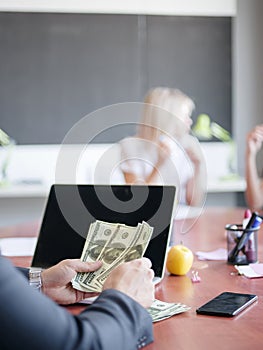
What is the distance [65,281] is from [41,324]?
533 millimetres

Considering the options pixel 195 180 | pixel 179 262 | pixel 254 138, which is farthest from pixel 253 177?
pixel 179 262

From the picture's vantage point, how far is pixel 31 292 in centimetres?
97

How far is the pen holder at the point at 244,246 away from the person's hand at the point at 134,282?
637 millimetres

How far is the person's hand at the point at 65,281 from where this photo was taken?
147 centimetres

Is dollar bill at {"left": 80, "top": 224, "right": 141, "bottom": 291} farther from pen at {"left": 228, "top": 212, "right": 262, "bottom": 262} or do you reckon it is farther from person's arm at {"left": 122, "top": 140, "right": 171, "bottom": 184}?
person's arm at {"left": 122, "top": 140, "right": 171, "bottom": 184}

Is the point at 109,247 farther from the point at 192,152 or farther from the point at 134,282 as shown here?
the point at 192,152

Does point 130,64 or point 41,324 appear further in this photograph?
point 130,64


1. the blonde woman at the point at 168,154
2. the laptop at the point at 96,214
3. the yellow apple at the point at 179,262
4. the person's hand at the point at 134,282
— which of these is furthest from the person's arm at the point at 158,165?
the person's hand at the point at 134,282

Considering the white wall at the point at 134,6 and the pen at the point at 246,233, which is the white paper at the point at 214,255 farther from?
the white wall at the point at 134,6

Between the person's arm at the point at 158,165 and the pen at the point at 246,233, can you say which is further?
the person's arm at the point at 158,165

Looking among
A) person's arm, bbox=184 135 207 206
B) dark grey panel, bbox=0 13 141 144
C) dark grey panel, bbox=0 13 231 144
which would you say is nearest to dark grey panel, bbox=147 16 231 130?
dark grey panel, bbox=0 13 231 144

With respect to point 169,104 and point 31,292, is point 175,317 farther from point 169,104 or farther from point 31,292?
point 169,104

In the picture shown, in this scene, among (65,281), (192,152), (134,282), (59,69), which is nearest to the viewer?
(134,282)

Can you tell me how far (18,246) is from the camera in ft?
7.36
